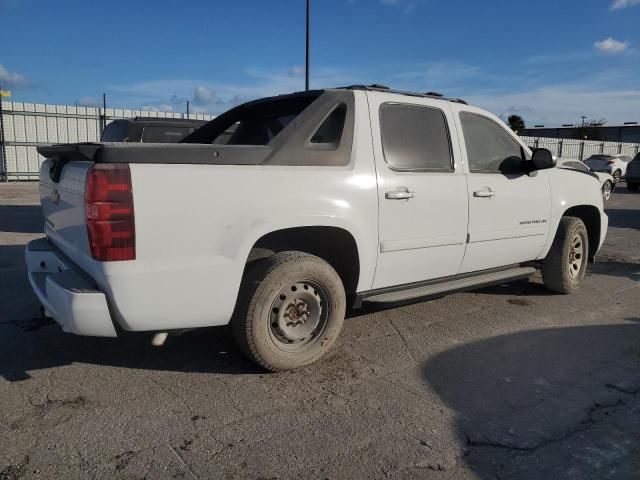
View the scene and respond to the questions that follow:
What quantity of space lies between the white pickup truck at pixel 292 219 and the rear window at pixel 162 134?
497 cm

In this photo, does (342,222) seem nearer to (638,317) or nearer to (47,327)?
(47,327)

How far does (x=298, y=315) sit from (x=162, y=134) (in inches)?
285

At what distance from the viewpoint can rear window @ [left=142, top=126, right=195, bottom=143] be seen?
9.75 metres

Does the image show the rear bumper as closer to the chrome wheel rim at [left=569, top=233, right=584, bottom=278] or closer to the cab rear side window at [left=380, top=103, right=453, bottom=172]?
the cab rear side window at [left=380, top=103, right=453, bottom=172]

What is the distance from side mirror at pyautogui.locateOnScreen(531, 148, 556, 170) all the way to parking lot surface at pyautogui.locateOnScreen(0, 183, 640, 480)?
4.52 feet

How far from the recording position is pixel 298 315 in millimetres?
3676

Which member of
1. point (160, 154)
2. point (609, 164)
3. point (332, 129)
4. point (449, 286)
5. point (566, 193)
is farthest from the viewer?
point (609, 164)

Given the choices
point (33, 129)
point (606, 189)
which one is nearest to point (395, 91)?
point (606, 189)

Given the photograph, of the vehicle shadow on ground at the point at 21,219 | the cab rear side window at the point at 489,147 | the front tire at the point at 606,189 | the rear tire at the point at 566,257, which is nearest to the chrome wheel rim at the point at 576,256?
the rear tire at the point at 566,257

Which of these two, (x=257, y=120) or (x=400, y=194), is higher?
(x=257, y=120)

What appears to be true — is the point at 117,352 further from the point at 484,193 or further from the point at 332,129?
the point at 484,193

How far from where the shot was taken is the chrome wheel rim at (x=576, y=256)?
5.73m

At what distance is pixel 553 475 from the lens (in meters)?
2.56

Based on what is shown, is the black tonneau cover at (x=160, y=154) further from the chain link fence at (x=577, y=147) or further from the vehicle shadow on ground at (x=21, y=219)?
the chain link fence at (x=577, y=147)
